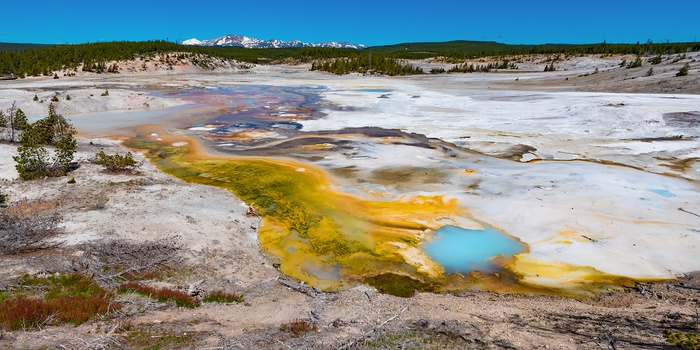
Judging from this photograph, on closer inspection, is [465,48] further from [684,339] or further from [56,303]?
[56,303]

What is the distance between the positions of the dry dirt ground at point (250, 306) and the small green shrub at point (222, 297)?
18 cm

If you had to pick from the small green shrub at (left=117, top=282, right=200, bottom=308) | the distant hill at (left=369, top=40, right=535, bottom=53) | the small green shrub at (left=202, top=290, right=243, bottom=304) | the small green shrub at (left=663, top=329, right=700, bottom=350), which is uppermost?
the distant hill at (left=369, top=40, right=535, bottom=53)

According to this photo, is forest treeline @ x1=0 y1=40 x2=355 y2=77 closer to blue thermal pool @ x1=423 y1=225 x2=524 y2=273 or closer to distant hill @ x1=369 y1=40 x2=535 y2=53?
blue thermal pool @ x1=423 y1=225 x2=524 y2=273

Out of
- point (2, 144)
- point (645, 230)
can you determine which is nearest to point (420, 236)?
point (645, 230)

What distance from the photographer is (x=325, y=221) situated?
10406mm

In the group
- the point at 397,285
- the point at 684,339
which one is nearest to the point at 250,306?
the point at 397,285

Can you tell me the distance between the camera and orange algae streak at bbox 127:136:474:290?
8383mm

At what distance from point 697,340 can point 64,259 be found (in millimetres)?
9590

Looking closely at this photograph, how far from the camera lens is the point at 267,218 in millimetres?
10594

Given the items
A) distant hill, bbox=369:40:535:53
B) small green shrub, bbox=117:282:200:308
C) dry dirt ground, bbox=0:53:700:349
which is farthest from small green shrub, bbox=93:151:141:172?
distant hill, bbox=369:40:535:53

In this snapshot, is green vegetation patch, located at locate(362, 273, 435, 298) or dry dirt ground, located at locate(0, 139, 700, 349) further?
green vegetation patch, located at locate(362, 273, 435, 298)

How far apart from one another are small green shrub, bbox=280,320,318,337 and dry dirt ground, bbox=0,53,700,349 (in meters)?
0.07

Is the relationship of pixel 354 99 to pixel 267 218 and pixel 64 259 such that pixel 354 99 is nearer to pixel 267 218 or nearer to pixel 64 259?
pixel 267 218

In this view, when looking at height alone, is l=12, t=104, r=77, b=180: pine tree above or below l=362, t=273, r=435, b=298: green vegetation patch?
above
